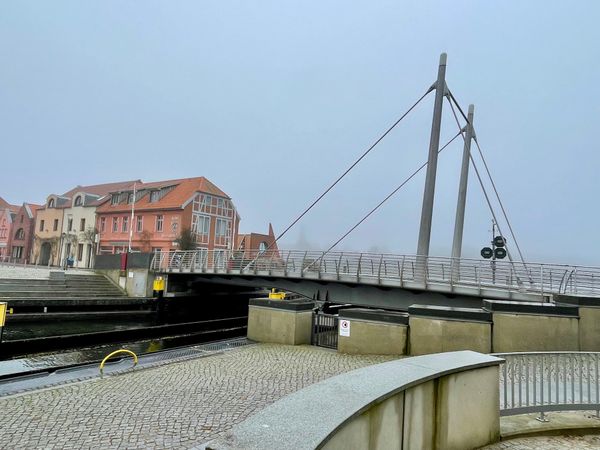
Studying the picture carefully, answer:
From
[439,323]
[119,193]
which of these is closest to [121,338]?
[439,323]

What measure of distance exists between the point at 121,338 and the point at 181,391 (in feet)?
47.4

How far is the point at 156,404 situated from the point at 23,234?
214 ft

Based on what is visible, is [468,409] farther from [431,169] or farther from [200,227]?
[200,227]

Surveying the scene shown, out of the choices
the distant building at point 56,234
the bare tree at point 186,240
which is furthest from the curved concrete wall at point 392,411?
the distant building at point 56,234

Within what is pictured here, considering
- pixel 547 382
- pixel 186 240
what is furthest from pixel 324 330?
pixel 186 240

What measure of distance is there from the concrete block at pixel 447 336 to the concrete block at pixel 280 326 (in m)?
3.36

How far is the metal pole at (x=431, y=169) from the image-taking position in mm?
20594

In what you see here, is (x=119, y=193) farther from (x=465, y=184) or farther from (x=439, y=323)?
(x=439, y=323)

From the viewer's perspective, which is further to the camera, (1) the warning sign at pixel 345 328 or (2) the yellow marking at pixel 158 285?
(2) the yellow marking at pixel 158 285

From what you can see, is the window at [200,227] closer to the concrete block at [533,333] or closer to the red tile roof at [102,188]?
the red tile roof at [102,188]

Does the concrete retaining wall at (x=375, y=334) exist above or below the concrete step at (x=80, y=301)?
above

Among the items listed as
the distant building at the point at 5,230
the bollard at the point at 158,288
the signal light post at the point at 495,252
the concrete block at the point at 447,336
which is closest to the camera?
the concrete block at the point at 447,336

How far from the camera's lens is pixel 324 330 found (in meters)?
12.1

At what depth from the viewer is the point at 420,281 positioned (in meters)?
18.1
